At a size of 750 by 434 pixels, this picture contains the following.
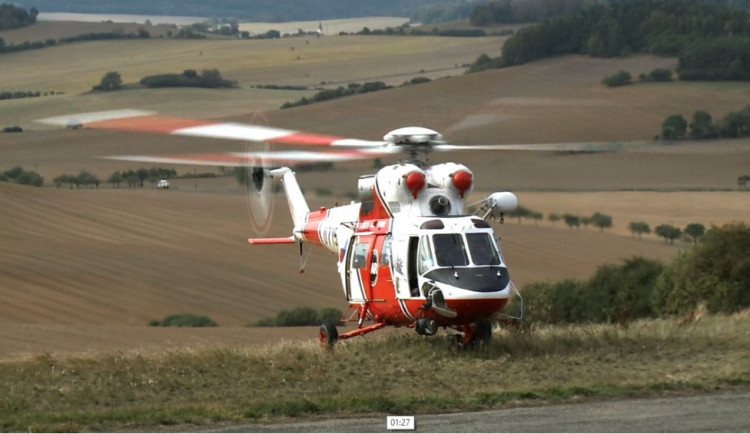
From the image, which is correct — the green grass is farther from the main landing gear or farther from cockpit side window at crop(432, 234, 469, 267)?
cockpit side window at crop(432, 234, 469, 267)

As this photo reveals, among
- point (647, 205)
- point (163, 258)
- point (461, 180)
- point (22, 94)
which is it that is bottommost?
point (22, 94)

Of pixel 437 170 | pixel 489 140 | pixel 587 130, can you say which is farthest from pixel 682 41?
pixel 437 170

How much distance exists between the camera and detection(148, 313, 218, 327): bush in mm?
36000

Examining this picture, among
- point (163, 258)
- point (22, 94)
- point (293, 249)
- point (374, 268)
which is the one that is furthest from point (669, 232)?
point (22, 94)

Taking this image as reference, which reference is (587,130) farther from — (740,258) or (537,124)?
(740,258)

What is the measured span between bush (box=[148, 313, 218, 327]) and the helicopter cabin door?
52.7 feet

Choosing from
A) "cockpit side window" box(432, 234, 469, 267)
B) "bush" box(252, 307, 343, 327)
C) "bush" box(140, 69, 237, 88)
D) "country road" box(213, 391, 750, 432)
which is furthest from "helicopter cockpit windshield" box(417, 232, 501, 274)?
"bush" box(140, 69, 237, 88)

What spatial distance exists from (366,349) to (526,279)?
28.4 meters

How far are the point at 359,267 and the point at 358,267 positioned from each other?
0.05 meters

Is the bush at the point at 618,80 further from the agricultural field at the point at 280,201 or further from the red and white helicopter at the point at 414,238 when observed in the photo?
the red and white helicopter at the point at 414,238

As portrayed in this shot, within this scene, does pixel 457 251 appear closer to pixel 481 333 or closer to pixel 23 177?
pixel 481 333

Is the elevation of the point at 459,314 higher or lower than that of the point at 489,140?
higher

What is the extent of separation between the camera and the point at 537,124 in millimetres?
75625

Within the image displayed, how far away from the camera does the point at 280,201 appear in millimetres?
59500
